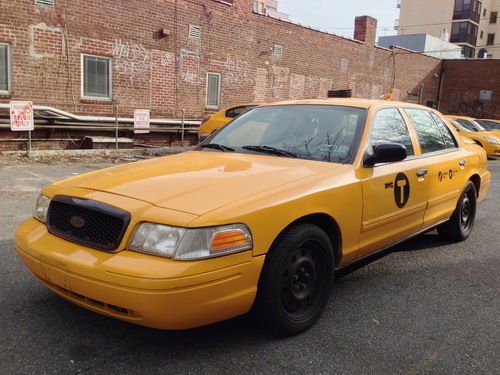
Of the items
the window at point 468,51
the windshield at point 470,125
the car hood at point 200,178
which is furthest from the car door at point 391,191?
the window at point 468,51

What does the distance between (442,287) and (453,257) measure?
3.11 ft

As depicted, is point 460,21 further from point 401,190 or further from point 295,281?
point 295,281

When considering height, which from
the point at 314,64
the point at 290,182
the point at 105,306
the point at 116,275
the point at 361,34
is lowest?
the point at 105,306

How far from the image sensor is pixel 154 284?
242 cm

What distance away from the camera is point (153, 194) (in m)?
2.86

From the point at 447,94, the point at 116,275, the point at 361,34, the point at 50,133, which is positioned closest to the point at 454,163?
the point at 116,275

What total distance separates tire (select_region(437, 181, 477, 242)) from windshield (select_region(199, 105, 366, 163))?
2063 mm

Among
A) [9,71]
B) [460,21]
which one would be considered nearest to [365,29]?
[9,71]

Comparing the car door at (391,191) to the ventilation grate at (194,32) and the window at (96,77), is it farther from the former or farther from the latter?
the ventilation grate at (194,32)

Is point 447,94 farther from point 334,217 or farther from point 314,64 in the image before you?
point 334,217

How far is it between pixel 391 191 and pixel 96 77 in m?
10.8

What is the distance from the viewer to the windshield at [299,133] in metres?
3.71

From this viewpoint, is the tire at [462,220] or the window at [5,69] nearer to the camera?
the tire at [462,220]

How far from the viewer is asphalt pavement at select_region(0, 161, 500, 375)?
106 inches
